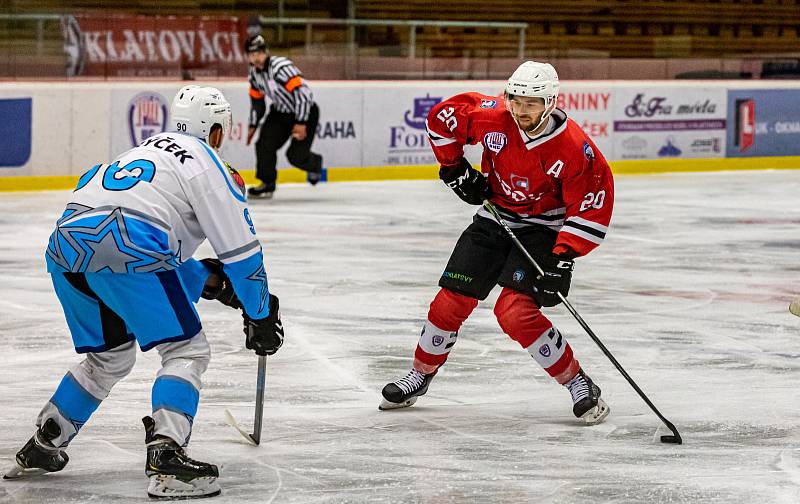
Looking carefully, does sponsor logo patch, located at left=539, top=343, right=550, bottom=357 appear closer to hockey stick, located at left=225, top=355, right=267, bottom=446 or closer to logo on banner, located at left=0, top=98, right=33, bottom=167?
hockey stick, located at left=225, top=355, right=267, bottom=446

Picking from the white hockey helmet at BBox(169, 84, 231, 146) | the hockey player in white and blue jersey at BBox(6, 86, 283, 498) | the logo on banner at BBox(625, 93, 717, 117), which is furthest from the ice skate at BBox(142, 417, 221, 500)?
the logo on banner at BBox(625, 93, 717, 117)

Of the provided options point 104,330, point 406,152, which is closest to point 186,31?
point 406,152

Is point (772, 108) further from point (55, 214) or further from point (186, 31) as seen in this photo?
point (55, 214)

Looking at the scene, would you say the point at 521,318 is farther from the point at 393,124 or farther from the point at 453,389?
the point at 393,124

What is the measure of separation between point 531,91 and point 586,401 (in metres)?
1.02

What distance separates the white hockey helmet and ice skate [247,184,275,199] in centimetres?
784

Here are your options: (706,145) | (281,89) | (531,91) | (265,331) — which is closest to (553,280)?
(531,91)

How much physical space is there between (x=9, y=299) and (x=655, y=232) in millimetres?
4893

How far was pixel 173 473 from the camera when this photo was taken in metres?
3.53

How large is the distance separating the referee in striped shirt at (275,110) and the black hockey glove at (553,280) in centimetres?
721

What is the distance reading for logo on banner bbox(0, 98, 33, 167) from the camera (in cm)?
1148

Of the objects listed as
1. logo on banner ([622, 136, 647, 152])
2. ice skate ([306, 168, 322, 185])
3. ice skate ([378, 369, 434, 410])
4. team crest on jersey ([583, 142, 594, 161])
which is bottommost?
logo on banner ([622, 136, 647, 152])

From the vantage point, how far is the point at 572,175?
175 inches

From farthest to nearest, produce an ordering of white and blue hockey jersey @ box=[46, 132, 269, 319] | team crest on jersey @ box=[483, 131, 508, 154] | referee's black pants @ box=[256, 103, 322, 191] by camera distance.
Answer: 1. referee's black pants @ box=[256, 103, 322, 191]
2. team crest on jersey @ box=[483, 131, 508, 154]
3. white and blue hockey jersey @ box=[46, 132, 269, 319]
